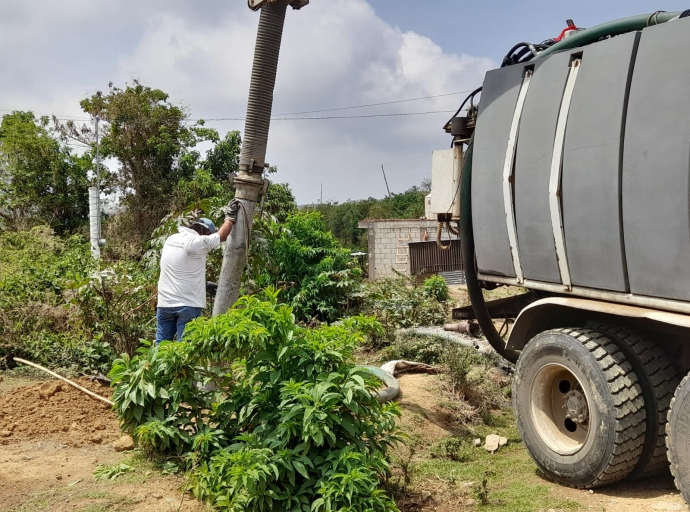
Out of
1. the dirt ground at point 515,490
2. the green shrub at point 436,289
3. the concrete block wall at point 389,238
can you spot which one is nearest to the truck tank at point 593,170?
the dirt ground at point 515,490

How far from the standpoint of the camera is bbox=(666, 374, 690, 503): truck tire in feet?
12.1

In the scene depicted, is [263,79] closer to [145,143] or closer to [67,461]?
[67,461]

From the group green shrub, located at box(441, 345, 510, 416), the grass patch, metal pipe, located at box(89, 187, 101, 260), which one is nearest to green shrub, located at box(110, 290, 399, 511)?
the grass patch

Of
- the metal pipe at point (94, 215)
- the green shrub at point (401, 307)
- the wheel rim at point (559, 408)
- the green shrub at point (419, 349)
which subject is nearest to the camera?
the wheel rim at point (559, 408)

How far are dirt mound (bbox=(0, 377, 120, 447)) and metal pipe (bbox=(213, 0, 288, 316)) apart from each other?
1528 millimetres

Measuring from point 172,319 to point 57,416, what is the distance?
1409 mm

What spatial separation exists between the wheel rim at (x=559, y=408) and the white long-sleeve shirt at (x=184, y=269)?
343 cm

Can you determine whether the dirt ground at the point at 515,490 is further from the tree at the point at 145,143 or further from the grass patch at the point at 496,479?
the tree at the point at 145,143

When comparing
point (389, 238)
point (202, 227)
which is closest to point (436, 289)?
point (202, 227)

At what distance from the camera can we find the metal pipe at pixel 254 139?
6.38m

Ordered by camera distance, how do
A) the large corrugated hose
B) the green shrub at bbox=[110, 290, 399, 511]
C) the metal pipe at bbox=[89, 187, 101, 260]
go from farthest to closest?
the metal pipe at bbox=[89, 187, 101, 260], the large corrugated hose, the green shrub at bbox=[110, 290, 399, 511]

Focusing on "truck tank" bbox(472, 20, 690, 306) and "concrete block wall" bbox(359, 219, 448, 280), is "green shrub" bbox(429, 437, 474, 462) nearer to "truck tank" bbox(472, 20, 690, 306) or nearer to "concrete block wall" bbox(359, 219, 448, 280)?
"truck tank" bbox(472, 20, 690, 306)

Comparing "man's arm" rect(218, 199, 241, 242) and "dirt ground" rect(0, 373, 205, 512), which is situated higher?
"man's arm" rect(218, 199, 241, 242)

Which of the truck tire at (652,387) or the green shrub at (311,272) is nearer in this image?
the truck tire at (652,387)
